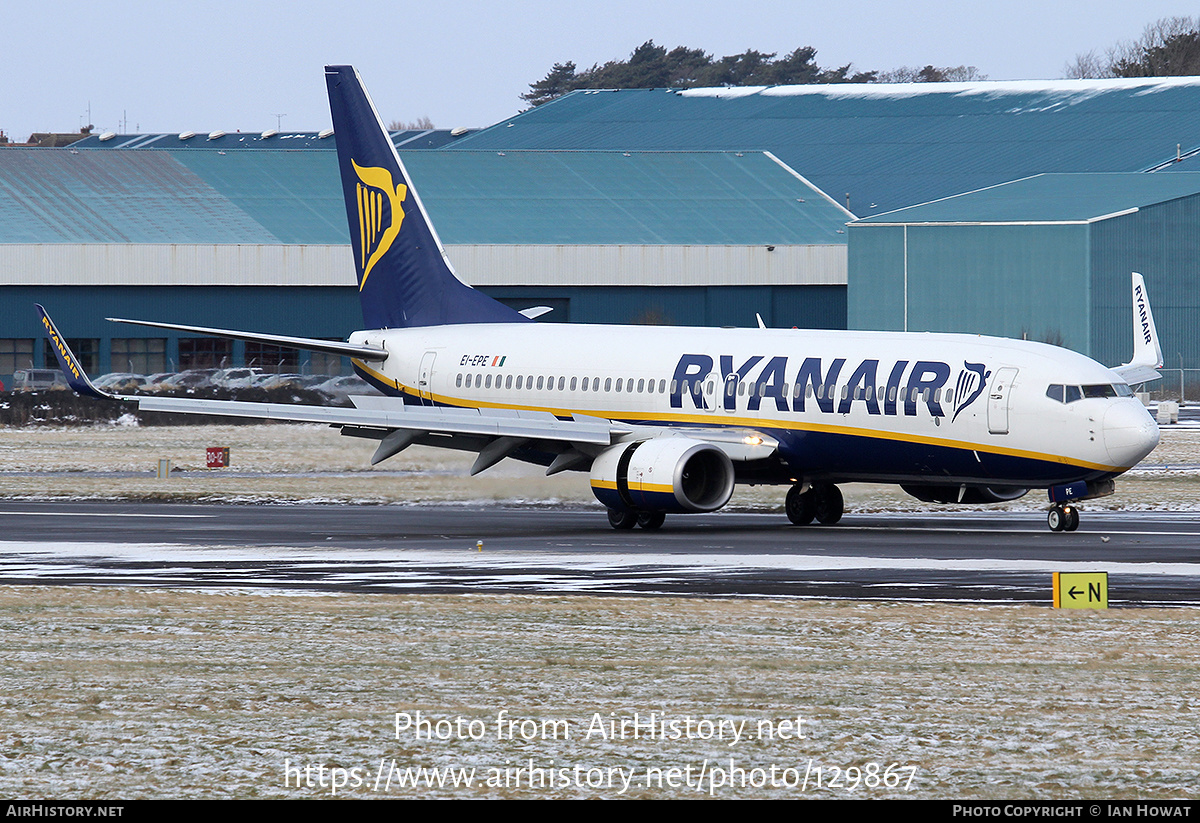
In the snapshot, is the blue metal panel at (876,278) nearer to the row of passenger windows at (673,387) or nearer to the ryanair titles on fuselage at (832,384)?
the row of passenger windows at (673,387)

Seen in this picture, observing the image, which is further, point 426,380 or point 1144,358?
point 426,380

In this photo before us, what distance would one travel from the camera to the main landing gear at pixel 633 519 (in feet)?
111

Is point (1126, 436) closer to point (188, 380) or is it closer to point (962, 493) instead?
point (962, 493)

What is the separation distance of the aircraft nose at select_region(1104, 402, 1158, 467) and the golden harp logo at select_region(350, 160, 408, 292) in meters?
17.5

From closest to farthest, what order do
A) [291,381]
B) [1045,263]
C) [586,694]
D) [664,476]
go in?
1. [586,694]
2. [664,476]
3. [291,381]
4. [1045,263]

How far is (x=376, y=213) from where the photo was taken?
41.8 meters

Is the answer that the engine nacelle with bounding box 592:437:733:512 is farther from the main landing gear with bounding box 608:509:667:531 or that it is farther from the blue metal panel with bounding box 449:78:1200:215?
the blue metal panel with bounding box 449:78:1200:215

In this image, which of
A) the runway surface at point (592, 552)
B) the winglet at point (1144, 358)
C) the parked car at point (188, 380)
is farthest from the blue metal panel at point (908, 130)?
the runway surface at point (592, 552)

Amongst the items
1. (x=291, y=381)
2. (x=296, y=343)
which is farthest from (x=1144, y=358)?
(x=291, y=381)

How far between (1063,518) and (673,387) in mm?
7776

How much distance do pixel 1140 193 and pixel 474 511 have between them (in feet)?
196

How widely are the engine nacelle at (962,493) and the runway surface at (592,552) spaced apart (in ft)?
1.98

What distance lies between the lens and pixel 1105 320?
282 feet

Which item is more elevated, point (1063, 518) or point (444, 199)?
point (444, 199)
